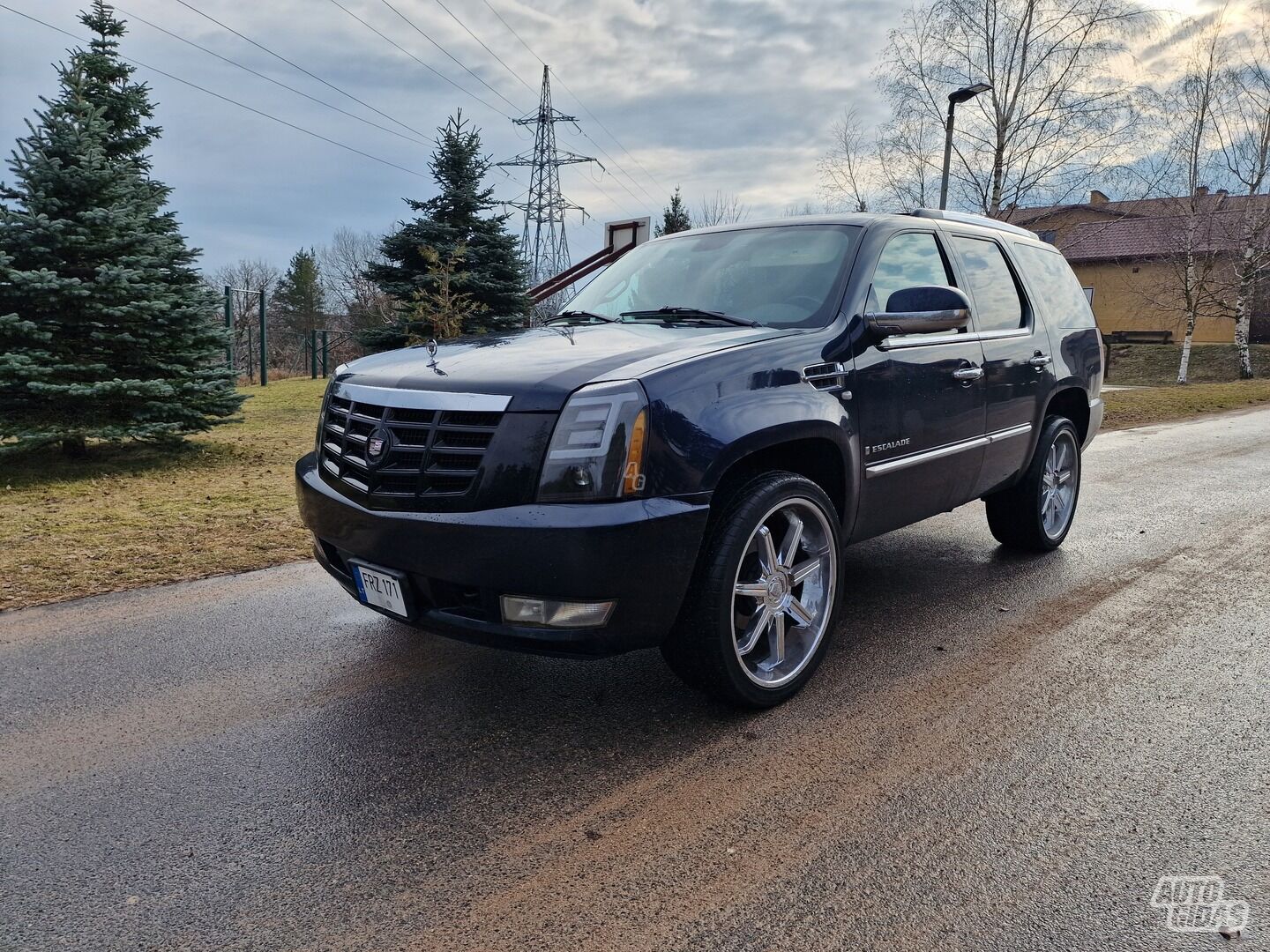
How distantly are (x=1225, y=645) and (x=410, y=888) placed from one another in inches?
144

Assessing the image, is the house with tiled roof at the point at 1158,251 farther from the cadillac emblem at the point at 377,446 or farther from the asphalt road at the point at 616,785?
the cadillac emblem at the point at 377,446

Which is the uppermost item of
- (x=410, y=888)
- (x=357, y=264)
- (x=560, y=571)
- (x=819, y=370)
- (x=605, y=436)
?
(x=357, y=264)

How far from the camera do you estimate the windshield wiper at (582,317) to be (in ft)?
13.2

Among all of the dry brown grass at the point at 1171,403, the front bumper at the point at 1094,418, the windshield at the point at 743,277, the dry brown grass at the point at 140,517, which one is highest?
the windshield at the point at 743,277

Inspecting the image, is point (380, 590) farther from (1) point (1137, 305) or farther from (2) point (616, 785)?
(1) point (1137, 305)

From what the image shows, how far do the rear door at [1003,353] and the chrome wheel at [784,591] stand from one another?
1.57 meters

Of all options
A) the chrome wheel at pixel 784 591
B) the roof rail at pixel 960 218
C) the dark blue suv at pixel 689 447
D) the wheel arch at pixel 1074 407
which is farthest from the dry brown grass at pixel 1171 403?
the chrome wheel at pixel 784 591

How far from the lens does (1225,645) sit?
3.74 metres

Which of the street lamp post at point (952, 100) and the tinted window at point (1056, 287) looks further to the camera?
the street lamp post at point (952, 100)

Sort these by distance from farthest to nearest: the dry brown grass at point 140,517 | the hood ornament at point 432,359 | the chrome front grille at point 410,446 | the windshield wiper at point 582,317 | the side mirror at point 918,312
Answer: the dry brown grass at point 140,517, the windshield wiper at point 582,317, the side mirror at point 918,312, the hood ornament at point 432,359, the chrome front grille at point 410,446

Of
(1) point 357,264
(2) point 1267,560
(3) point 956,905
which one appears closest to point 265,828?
(3) point 956,905

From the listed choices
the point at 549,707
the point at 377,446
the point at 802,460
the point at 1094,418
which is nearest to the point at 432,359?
the point at 377,446

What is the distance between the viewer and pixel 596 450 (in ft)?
8.42

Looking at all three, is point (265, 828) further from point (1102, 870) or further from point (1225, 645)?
point (1225, 645)
